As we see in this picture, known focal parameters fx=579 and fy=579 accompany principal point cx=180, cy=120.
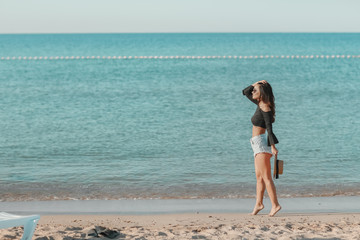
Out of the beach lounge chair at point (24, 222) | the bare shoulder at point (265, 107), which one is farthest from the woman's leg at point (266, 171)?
the beach lounge chair at point (24, 222)

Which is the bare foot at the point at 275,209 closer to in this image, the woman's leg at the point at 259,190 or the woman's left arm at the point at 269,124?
the woman's leg at the point at 259,190

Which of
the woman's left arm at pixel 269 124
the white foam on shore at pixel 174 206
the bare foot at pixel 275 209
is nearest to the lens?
the woman's left arm at pixel 269 124

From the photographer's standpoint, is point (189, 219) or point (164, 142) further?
point (164, 142)

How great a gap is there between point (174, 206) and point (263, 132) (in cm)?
160

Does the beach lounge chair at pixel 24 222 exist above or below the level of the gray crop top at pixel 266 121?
below

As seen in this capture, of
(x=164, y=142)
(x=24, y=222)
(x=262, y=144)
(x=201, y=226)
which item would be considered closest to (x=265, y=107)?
(x=262, y=144)

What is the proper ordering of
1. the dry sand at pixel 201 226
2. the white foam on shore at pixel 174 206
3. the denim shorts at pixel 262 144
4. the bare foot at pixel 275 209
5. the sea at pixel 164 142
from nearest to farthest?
1. the dry sand at pixel 201 226
2. the denim shorts at pixel 262 144
3. the bare foot at pixel 275 209
4. the white foam on shore at pixel 174 206
5. the sea at pixel 164 142

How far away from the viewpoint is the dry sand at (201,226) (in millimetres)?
5609

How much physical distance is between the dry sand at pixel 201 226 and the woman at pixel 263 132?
0.40 m

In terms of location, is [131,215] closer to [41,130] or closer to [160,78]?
[41,130]

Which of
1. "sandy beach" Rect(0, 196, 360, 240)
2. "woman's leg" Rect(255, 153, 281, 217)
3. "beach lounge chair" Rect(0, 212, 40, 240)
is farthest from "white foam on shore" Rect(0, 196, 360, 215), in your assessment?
"beach lounge chair" Rect(0, 212, 40, 240)

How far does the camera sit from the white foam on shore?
22.5 feet

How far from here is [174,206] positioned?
707cm

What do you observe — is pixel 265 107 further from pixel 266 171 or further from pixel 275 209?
pixel 275 209
